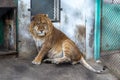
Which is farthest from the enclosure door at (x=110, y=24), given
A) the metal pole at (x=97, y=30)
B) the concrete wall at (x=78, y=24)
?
the concrete wall at (x=78, y=24)

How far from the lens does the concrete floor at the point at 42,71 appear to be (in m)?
5.18

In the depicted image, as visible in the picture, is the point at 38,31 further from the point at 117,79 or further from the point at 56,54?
the point at 117,79

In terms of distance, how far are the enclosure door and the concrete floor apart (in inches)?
25.3

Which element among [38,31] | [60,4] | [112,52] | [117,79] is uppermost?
[60,4]

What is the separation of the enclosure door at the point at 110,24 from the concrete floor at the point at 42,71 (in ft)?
2.11

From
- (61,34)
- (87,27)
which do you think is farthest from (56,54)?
(87,27)

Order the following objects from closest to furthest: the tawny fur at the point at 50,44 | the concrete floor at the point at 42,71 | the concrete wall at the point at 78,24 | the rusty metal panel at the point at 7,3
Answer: the concrete floor at the point at 42,71 → the rusty metal panel at the point at 7,3 → the tawny fur at the point at 50,44 → the concrete wall at the point at 78,24

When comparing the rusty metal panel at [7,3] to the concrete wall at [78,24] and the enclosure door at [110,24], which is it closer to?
the concrete wall at [78,24]

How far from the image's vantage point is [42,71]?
A: 17.8ft

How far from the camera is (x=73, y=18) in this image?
6.24m

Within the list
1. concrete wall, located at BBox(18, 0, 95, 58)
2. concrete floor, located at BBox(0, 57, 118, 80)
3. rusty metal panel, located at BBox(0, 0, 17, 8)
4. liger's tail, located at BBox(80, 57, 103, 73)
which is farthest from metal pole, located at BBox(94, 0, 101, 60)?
rusty metal panel, located at BBox(0, 0, 17, 8)

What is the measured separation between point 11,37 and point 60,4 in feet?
3.64

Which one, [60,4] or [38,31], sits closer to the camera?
[38,31]

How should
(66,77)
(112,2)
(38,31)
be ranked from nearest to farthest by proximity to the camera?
(66,77), (38,31), (112,2)
